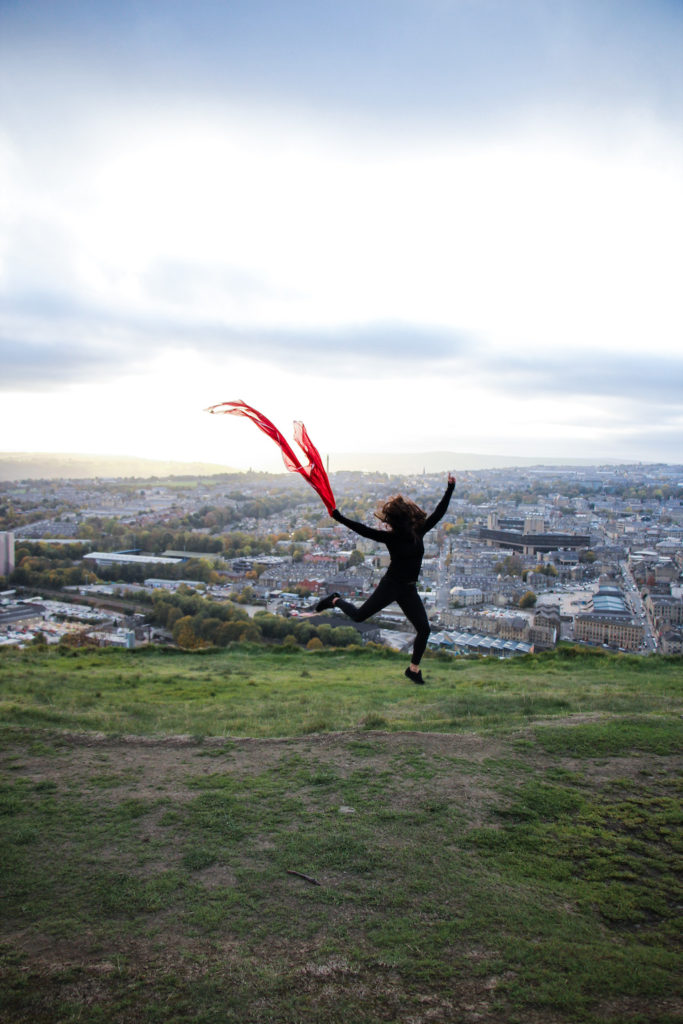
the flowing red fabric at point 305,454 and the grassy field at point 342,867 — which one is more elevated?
the flowing red fabric at point 305,454

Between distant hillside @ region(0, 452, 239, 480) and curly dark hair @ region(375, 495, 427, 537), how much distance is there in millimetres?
59523

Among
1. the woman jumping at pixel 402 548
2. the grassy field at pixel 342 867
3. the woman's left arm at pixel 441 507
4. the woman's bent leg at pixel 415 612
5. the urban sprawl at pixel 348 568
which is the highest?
the woman's left arm at pixel 441 507

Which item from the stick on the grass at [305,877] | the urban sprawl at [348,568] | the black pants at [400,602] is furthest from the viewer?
the urban sprawl at [348,568]

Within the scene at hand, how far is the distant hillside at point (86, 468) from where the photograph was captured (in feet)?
214

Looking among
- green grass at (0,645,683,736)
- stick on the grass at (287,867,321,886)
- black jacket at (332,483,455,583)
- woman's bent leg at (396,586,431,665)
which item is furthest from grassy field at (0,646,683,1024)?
black jacket at (332,483,455,583)

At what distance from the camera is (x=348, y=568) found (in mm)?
34188

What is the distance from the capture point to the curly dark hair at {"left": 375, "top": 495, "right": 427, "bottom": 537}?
6523 mm

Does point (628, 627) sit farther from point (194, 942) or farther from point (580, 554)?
point (194, 942)

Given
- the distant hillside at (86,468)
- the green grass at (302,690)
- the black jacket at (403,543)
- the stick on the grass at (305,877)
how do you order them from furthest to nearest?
the distant hillside at (86,468)
the green grass at (302,690)
the black jacket at (403,543)
the stick on the grass at (305,877)

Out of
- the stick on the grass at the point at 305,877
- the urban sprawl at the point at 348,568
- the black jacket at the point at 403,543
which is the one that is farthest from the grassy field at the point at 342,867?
the urban sprawl at the point at 348,568

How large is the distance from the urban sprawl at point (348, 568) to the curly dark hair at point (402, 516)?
13683mm

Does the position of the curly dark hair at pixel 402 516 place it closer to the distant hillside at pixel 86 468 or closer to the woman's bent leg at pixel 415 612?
the woman's bent leg at pixel 415 612

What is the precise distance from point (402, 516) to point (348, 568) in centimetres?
2779

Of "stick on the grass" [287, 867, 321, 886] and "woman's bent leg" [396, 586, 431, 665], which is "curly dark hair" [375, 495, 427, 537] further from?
"stick on the grass" [287, 867, 321, 886]
